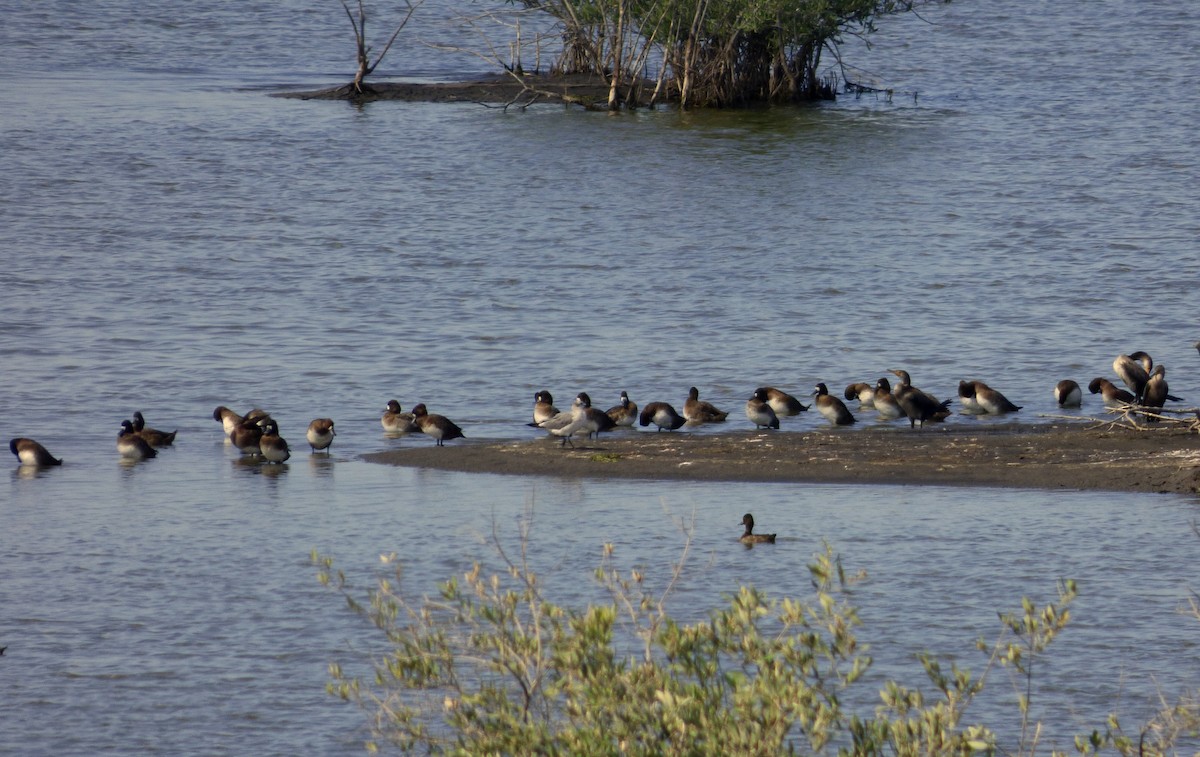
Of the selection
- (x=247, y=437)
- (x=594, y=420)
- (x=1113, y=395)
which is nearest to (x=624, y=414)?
(x=594, y=420)

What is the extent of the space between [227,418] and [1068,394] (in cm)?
817

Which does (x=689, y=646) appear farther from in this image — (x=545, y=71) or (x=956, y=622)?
(x=545, y=71)

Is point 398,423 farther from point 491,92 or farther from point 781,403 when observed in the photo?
point 491,92

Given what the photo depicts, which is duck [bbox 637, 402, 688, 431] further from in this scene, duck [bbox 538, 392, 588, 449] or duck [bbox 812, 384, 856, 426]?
duck [bbox 812, 384, 856, 426]

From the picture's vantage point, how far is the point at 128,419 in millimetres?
17703

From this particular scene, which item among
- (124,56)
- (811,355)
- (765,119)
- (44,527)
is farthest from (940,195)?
(124,56)

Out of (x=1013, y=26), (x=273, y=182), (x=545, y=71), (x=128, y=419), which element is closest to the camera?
(x=128, y=419)

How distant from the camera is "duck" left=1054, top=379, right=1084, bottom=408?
17.7 m

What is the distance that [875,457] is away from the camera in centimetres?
1538

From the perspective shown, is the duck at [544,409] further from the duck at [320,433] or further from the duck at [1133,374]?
the duck at [1133,374]

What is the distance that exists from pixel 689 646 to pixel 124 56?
46.7 m

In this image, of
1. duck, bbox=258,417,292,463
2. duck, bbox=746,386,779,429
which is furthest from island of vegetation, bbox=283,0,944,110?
duck, bbox=258,417,292,463

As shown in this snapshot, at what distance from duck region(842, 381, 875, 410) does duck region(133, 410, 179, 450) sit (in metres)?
6.64

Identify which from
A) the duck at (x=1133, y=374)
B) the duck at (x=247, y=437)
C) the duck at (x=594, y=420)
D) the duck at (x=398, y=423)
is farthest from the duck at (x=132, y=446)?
the duck at (x=1133, y=374)
